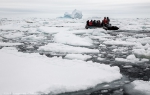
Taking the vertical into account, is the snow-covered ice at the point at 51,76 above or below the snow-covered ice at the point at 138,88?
above

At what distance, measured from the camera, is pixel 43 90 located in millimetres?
3629

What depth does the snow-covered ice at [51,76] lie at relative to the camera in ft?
12.3

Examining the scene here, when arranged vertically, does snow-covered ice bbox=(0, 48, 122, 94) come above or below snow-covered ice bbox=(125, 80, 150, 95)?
above

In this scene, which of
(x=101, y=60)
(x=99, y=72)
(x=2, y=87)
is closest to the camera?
(x=2, y=87)

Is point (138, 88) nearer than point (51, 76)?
Yes

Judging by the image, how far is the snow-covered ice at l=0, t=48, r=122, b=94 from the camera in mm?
3736

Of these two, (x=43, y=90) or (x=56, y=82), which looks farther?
(x=56, y=82)

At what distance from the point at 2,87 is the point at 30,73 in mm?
955

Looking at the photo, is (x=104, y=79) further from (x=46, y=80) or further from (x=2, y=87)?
(x=2, y=87)

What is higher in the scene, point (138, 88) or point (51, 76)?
point (51, 76)

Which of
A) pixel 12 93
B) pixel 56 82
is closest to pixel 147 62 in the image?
pixel 56 82

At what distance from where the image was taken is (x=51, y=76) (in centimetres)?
440

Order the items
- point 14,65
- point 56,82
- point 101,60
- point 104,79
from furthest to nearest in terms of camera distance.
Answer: point 101,60, point 14,65, point 104,79, point 56,82

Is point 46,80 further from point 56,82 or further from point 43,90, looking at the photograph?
point 43,90
